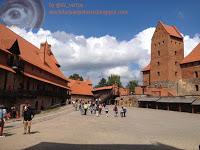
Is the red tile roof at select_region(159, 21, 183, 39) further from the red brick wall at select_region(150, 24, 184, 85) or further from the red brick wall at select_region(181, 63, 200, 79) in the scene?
the red brick wall at select_region(181, 63, 200, 79)

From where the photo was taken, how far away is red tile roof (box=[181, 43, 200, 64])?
62.3m

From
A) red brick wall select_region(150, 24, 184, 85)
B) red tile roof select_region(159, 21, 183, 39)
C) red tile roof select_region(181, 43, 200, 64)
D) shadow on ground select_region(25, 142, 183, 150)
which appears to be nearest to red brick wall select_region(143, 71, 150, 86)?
red brick wall select_region(150, 24, 184, 85)

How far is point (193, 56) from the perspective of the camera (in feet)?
209

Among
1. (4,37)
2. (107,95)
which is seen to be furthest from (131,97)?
(4,37)

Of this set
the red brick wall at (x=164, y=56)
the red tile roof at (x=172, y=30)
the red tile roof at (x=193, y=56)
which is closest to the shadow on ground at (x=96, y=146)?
the red tile roof at (x=193, y=56)

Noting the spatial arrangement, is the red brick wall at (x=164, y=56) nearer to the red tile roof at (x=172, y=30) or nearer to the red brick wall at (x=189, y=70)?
the red tile roof at (x=172, y=30)

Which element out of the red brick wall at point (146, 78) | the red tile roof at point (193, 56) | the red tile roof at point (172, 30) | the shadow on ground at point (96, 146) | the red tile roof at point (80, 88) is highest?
the red tile roof at point (172, 30)

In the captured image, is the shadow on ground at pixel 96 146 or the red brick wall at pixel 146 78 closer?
the shadow on ground at pixel 96 146

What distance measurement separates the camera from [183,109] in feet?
154

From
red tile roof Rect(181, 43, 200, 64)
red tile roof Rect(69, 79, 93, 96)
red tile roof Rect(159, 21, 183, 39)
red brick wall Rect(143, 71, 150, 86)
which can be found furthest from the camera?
red tile roof Rect(69, 79, 93, 96)

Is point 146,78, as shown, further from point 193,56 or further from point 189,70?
point 193,56

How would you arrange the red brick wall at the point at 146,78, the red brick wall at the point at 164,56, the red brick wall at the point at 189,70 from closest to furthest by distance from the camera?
1. the red brick wall at the point at 189,70
2. the red brick wall at the point at 164,56
3. the red brick wall at the point at 146,78

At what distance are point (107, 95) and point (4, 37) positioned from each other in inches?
1484

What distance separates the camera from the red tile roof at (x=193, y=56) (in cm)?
6231
